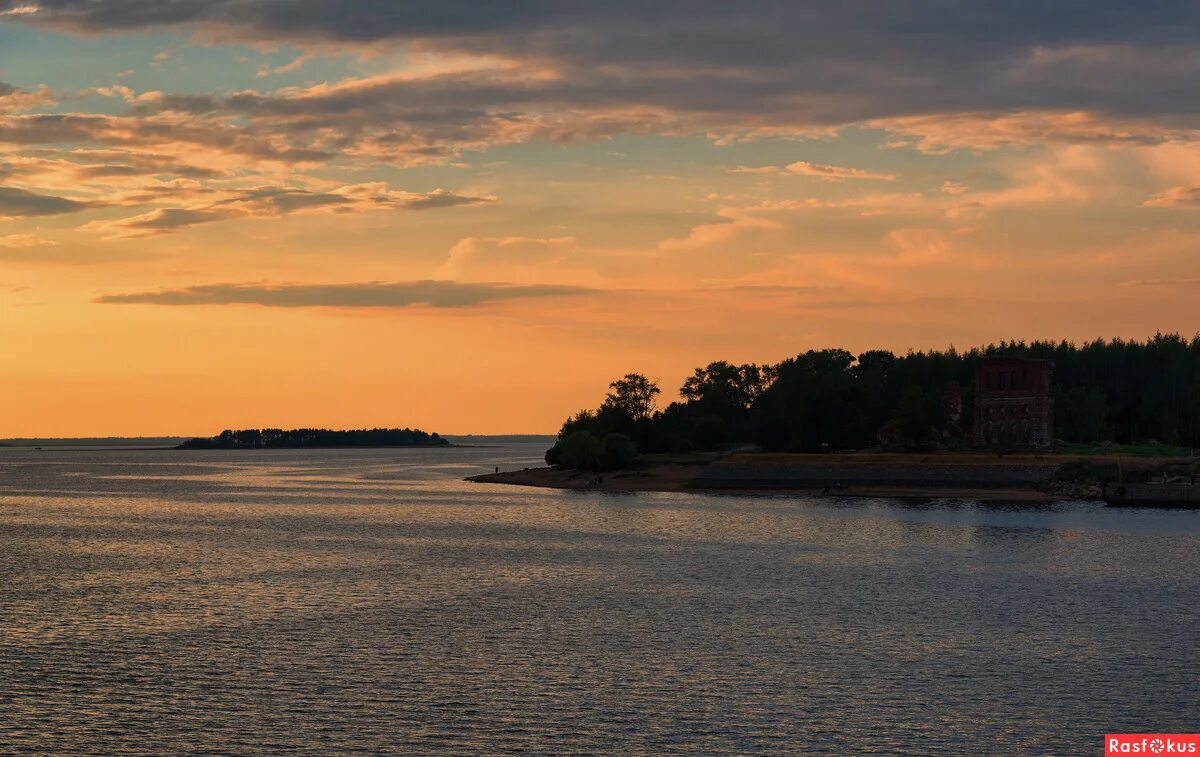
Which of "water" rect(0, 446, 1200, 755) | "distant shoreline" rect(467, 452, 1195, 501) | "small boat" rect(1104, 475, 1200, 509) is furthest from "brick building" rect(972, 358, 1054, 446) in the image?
"water" rect(0, 446, 1200, 755)

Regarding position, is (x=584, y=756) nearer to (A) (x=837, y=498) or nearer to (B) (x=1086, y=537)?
(B) (x=1086, y=537)

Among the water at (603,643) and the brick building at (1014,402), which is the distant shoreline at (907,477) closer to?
the brick building at (1014,402)

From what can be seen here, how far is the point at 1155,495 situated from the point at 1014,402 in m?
45.4

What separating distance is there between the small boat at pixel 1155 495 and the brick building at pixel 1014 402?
38.0 m

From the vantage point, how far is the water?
1614 inches

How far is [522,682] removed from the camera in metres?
47.8

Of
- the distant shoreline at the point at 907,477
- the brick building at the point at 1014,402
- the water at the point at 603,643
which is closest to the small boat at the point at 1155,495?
the distant shoreline at the point at 907,477

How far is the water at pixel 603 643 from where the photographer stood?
4100 centimetres

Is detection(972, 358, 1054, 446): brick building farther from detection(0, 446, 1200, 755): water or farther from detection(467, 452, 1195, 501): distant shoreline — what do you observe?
detection(0, 446, 1200, 755): water

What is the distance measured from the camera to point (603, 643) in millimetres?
55781

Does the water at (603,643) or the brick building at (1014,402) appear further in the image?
the brick building at (1014,402)

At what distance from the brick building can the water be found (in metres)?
86.3

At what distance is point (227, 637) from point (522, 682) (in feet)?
55.2

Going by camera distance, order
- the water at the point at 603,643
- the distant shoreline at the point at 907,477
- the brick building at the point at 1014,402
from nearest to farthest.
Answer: the water at the point at 603,643
the distant shoreline at the point at 907,477
the brick building at the point at 1014,402
